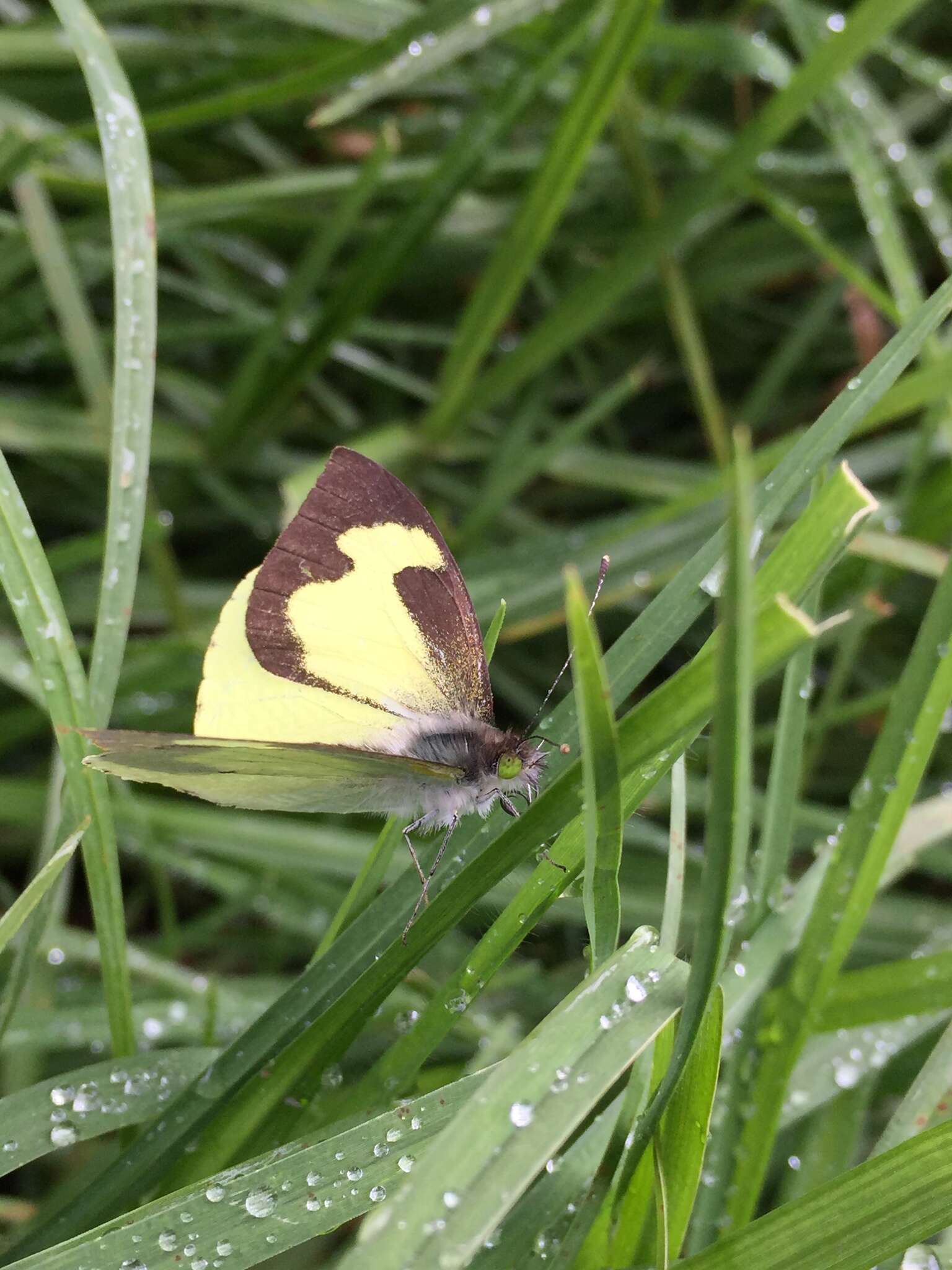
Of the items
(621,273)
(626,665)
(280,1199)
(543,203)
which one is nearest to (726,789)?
(626,665)

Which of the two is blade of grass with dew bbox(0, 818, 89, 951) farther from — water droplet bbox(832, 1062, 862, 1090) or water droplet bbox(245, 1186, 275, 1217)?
water droplet bbox(832, 1062, 862, 1090)

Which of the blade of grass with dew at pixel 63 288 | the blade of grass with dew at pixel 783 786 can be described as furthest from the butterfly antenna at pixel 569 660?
the blade of grass with dew at pixel 63 288

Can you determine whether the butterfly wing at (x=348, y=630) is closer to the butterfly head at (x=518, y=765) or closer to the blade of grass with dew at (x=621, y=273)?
the butterfly head at (x=518, y=765)

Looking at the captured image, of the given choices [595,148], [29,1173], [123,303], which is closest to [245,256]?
[595,148]

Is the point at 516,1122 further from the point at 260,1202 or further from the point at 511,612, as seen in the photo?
the point at 511,612

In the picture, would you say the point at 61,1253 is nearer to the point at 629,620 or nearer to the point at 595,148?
the point at 629,620

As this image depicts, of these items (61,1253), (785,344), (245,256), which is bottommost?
(61,1253)

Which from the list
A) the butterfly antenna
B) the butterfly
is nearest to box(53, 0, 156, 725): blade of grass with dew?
the butterfly

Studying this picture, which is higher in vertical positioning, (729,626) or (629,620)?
(629,620)
